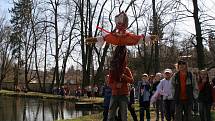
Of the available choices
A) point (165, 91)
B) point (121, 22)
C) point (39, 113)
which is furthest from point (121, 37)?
point (39, 113)

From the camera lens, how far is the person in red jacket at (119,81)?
898 cm

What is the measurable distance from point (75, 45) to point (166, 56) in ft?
43.3

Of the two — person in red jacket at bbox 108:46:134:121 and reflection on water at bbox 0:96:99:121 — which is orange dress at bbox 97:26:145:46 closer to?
person in red jacket at bbox 108:46:134:121

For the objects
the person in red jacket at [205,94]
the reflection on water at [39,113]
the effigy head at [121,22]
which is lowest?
the reflection on water at [39,113]

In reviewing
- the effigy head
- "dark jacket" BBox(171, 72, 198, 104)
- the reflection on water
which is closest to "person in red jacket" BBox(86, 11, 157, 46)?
the effigy head

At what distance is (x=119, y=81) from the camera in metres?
8.98

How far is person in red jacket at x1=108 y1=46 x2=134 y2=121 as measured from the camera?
8984 millimetres

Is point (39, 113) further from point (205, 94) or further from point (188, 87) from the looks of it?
point (188, 87)

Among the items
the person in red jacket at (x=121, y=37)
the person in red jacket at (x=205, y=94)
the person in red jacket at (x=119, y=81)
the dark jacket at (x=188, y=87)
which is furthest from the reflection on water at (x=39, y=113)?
the person in red jacket at (x=121, y=37)

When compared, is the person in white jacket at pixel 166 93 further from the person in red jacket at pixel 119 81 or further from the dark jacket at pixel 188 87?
the person in red jacket at pixel 119 81

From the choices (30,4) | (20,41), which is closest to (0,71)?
(20,41)

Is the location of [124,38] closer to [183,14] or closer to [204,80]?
[204,80]

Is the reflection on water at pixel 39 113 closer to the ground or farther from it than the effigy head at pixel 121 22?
closer to the ground

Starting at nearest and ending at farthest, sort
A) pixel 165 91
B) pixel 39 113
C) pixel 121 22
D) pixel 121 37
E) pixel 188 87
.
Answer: pixel 121 37, pixel 121 22, pixel 188 87, pixel 165 91, pixel 39 113
